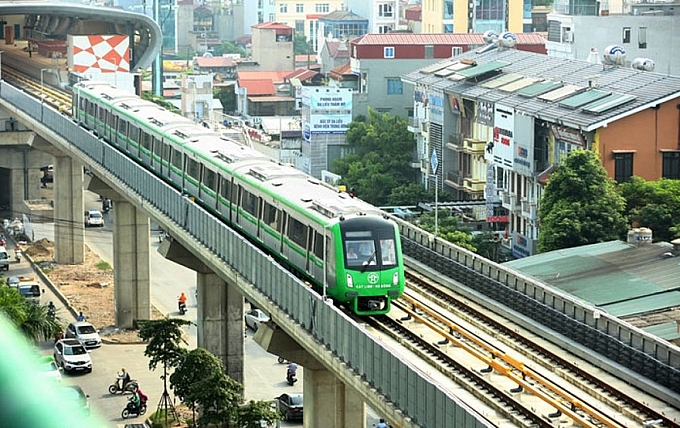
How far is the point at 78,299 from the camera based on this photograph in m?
63.1

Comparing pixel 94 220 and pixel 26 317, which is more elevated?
pixel 26 317

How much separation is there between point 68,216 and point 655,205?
33319 millimetres

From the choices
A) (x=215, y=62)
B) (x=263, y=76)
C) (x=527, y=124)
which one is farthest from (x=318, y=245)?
(x=215, y=62)

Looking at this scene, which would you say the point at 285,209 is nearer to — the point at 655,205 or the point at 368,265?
the point at 368,265

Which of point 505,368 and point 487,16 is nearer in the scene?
point 505,368

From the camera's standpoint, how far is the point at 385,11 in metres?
160

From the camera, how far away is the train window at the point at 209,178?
128 ft

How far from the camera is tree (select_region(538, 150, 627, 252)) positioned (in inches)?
2168

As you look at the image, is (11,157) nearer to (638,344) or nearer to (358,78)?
(358,78)

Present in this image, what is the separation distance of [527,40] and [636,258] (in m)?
66.4

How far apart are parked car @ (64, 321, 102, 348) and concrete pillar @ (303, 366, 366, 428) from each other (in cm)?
2302

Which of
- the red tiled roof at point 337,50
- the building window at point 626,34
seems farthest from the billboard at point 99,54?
the red tiled roof at point 337,50

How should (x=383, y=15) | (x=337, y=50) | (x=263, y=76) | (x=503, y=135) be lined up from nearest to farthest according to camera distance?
(x=503, y=135), (x=337, y=50), (x=263, y=76), (x=383, y=15)

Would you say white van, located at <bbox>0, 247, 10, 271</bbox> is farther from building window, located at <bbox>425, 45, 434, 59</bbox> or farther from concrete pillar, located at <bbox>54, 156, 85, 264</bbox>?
building window, located at <bbox>425, 45, 434, 59</bbox>
